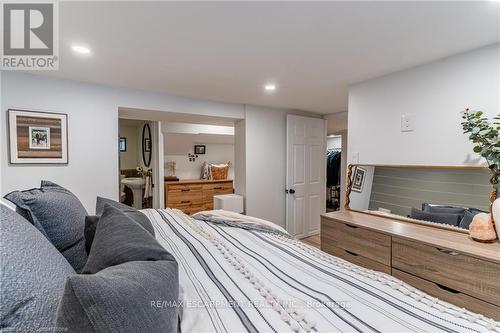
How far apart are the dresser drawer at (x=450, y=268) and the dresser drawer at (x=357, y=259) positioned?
0.11 m

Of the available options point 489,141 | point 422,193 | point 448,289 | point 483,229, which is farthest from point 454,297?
point 489,141

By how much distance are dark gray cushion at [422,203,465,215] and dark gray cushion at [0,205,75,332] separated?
249 centimetres

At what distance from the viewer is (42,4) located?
1.20m

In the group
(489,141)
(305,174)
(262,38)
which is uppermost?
(262,38)

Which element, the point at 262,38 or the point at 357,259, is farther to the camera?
the point at 357,259

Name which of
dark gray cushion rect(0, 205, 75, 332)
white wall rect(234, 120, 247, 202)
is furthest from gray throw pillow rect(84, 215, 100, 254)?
white wall rect(234, 120, 247, 202)

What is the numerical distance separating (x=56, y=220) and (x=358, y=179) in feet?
8.22

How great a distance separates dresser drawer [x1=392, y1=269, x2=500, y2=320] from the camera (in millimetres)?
1347

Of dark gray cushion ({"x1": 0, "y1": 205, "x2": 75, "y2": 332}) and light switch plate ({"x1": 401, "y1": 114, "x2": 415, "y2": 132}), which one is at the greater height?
light switch plate ({"x1": 401, "y1": 114, "x2": 415, "y2": 132})

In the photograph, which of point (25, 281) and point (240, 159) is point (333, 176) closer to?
point (240, 159)

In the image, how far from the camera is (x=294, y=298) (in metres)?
0.84

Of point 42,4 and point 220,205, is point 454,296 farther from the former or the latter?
point 42,4

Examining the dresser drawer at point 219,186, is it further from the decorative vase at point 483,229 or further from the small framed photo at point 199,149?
the decorative vase at point 483,229

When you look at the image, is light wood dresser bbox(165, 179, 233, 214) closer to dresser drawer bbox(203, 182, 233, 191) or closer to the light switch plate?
dresser drawer bbox(203, 182, 233, 191)
